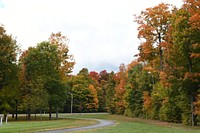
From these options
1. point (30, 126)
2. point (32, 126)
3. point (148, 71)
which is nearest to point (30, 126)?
point (30, 126)

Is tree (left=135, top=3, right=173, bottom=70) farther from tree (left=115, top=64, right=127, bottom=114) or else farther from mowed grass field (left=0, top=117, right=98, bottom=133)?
tree (left=115, top=64, right=127, bottom=114)

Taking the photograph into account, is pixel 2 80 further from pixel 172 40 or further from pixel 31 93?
pixel 172 40

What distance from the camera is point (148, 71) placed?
47.7 metres

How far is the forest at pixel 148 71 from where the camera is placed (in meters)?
28.9

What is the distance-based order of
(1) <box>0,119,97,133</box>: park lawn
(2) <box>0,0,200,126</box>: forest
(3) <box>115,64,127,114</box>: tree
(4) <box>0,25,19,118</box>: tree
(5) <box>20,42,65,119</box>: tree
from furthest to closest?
1. (3) <box>115,64,127,114</box>: tree
2. (5) <box>20,42,65,119</box>: tree
3. (4) <box>0,25,19,118</box>: tree
4. (2) <box>0,0,200,126</box>: forest
5. (1) <box>0,119,97,133</box>: park lawn

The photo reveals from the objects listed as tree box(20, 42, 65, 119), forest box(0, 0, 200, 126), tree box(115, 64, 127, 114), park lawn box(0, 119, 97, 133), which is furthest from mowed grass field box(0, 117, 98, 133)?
tree box(115, 64, 127, 114)

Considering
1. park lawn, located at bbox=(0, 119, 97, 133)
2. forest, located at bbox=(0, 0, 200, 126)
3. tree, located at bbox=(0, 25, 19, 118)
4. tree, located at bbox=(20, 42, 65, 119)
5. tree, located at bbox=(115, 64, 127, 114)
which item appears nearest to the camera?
park lawn, located at bbox=(0, 119, 97, 133)

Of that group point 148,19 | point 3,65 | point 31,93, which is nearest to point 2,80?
point 3,65

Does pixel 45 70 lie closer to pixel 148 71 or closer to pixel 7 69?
pixel 7 69

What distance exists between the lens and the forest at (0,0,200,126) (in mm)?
28906

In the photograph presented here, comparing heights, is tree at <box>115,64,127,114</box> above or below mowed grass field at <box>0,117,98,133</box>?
above

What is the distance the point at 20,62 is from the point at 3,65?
8269 millimetres

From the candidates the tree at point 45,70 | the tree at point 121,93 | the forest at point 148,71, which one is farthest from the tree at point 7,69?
the tree at point 121,93

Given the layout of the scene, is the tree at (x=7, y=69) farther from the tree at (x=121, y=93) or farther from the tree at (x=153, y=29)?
the tree at (x=121, y=93)
